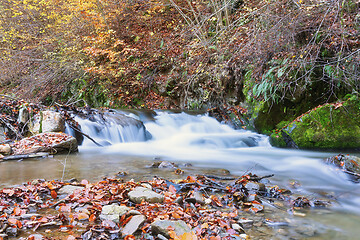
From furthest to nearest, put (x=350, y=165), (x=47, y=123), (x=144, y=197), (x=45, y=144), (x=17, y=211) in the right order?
(x=47, y=123)
(x=45, y=144)
(x=350, y=165)
(x=144, y=197)
(x=17, y=211)

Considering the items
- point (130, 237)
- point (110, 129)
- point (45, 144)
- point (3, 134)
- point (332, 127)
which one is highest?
point (332, 127)

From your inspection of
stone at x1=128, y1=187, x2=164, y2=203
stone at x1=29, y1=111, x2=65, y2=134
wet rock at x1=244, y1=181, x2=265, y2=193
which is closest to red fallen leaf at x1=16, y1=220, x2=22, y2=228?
stone at x1=128, y1=187, x2=164, y2=203

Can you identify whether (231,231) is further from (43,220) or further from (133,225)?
(43,220)

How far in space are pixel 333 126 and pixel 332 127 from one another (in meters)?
0.04

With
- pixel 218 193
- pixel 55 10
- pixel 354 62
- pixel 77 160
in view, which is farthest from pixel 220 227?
pixel 55 10

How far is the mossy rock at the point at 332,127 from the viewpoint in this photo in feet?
21.3

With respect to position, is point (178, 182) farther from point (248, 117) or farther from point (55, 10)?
point (55, 10)

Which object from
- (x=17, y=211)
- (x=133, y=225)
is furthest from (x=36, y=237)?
(x=133, y=225)

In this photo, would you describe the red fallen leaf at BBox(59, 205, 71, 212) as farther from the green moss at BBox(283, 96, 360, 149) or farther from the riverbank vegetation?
the riverbank vegetation

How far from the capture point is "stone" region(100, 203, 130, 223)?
2.30 meters

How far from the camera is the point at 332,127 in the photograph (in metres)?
6.63

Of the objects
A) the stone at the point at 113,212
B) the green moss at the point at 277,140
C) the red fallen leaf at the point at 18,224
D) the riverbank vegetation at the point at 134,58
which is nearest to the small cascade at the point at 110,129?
the riverbank vegetation at the point at 134,58

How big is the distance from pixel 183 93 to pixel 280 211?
10.2m

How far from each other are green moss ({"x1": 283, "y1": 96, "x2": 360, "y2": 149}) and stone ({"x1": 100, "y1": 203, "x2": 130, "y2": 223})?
6121 mm
